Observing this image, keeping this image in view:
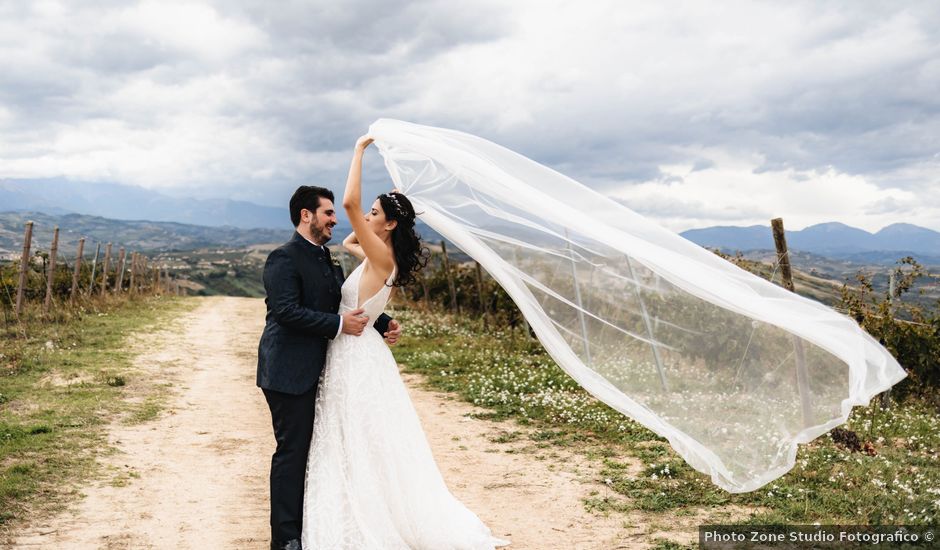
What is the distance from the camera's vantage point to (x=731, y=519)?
227 inches

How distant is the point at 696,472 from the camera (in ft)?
22.9

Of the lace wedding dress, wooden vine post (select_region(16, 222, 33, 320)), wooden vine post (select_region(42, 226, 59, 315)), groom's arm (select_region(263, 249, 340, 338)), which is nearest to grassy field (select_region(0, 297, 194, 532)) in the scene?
wooden vine post (select_region(42, 226, 59, 315))

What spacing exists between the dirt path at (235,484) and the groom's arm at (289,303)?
1883 mm

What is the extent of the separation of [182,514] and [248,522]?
602 mm

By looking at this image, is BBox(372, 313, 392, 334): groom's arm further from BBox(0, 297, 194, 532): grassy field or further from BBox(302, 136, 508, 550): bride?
BBox(0, 297, 194, 532): grassy field

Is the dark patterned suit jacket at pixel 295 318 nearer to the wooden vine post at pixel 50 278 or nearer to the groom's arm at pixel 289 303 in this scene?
the groom's arm at pixel 289 303

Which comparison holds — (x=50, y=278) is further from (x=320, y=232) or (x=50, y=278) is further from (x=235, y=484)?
(x=320, y=232)

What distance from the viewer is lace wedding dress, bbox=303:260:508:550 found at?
4891 mm

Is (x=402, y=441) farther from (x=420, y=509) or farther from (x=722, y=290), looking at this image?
(x=722, y=290)

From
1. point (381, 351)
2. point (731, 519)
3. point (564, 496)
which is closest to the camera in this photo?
point (381, 351)

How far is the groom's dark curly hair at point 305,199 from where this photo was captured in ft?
15.9

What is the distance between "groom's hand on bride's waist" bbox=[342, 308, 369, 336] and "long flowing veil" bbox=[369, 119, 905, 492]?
1.13m

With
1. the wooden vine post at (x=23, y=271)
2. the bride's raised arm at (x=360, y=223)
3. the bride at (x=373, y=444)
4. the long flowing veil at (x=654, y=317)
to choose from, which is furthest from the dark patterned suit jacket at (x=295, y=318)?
the wooden vine post at (x=23, y=271)

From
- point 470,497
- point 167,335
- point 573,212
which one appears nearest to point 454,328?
point 167,335
